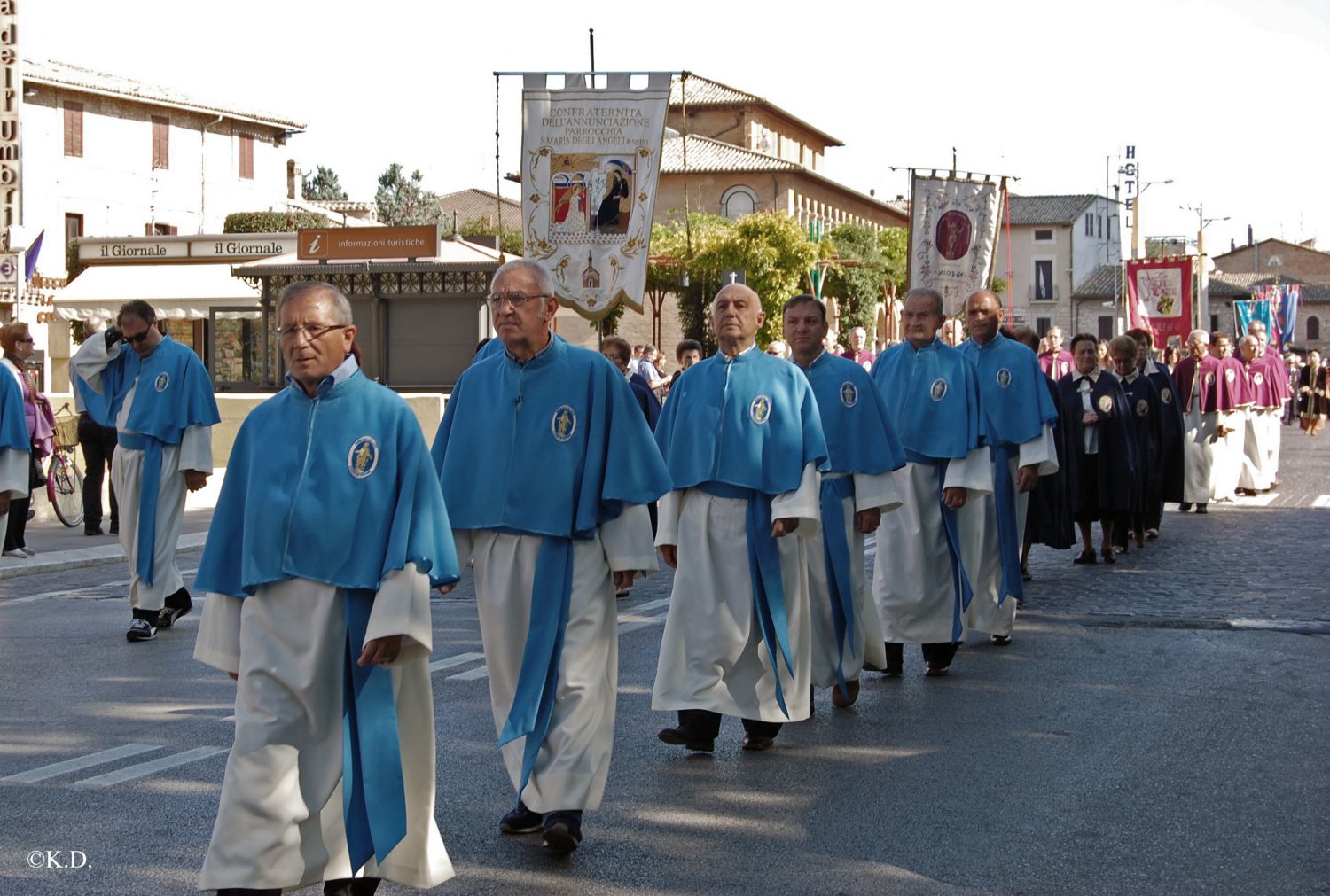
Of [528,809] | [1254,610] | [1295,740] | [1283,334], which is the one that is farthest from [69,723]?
[1283,334]

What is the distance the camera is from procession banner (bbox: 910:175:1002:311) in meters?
19.5

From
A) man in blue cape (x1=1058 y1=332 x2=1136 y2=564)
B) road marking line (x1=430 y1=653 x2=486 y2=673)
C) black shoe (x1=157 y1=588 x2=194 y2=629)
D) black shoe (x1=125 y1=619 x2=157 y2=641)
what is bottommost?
road marking line (x1=430 y1=653 x2=486 y2=673)

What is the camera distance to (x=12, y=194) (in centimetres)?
1944

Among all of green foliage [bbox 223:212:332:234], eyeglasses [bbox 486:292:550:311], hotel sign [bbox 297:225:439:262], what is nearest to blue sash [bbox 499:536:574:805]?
eyeglasses [bbox 486:292:550:311]

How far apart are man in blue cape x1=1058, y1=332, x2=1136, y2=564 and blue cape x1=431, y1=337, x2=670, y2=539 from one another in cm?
917

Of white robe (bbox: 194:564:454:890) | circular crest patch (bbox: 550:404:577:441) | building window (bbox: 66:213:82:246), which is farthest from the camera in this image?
building window (bbox: 66:213:82:246)

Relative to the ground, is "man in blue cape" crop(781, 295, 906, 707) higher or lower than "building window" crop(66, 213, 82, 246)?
lower

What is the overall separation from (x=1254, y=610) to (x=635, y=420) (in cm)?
655

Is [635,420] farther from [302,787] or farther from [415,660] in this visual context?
[302,787]

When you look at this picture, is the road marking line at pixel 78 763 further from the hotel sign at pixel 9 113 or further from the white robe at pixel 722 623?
the hotel sign at pixel 9 113

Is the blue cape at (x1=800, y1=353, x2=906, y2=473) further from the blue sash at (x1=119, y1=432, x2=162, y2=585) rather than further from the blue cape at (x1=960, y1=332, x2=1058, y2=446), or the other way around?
the blue sash at (x1=119, y1=432, x2=162, y2=585)

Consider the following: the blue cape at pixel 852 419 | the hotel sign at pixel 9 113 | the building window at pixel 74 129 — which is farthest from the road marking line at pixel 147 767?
the building window at pixel 74 129

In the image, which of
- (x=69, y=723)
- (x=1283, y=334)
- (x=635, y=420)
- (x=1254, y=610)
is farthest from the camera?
(x=1283, y=334)

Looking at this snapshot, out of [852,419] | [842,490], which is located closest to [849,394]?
[852,419]
